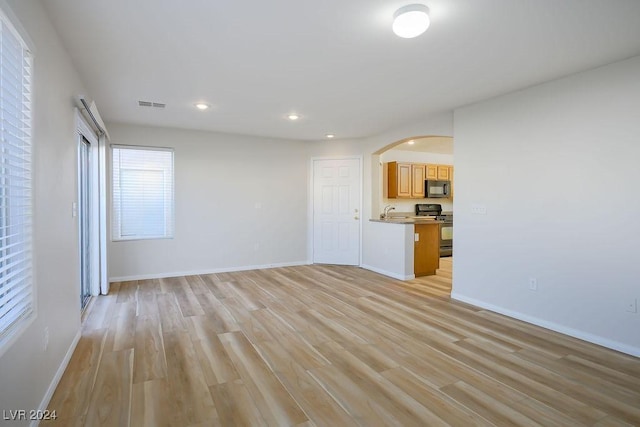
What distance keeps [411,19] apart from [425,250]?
415 centimetres

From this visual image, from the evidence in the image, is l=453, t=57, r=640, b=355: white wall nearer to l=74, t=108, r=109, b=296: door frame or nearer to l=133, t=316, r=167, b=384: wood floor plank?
l=133, t=316, r=167, b=384: wood floor plank

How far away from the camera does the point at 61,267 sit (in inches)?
97.8

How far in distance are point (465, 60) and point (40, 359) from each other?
365 centimetres

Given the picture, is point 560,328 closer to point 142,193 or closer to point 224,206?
point 224,206

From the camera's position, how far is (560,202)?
3219mm

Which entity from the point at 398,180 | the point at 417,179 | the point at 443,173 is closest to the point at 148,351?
the point at 398,180

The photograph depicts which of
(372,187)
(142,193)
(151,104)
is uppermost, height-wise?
(151,104)

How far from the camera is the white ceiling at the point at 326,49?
6.89 ft

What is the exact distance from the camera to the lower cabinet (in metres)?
5.50

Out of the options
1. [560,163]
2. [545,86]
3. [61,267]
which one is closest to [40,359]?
[61,267]

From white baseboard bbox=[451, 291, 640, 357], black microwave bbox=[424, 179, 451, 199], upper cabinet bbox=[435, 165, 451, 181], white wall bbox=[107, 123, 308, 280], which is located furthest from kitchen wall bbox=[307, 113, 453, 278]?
upper cabinet bbox=[435, 165, 451, 181]

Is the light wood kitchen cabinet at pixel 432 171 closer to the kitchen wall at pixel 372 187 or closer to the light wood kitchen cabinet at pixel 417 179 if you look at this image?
the light wood kitchen cabinet at pixel 417 179

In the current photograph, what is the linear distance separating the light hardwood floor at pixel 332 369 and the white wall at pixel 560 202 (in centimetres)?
32

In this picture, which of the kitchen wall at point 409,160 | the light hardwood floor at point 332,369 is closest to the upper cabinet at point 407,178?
the kitchen wall at point 409,160
